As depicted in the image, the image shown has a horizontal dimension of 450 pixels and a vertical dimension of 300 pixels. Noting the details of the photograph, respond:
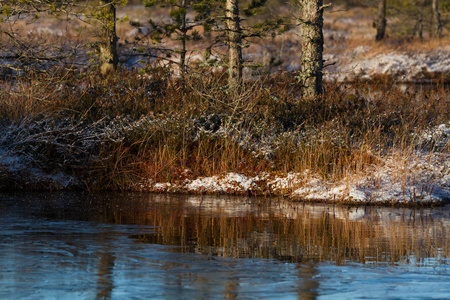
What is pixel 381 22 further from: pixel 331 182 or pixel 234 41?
pixel 331 182

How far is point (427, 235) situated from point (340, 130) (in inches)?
211

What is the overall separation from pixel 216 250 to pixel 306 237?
1.64 metres

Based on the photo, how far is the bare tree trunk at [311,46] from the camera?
17.0 meters

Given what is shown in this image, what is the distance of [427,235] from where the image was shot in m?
9.89

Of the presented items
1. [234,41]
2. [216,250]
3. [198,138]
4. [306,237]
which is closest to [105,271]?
[216,250]

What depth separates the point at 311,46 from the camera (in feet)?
56.3

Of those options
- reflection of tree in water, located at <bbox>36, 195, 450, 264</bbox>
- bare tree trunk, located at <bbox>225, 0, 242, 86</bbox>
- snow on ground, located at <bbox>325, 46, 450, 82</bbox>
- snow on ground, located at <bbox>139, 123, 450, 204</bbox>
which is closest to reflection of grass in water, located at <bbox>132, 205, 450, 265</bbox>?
reflection of tree in water, located at <bbox>36, 195, 450, 264</bbox>

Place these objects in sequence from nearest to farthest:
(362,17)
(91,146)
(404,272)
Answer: (404,272)
(91,146)
(362,17)

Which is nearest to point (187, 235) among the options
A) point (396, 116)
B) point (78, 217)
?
point (78, 217)

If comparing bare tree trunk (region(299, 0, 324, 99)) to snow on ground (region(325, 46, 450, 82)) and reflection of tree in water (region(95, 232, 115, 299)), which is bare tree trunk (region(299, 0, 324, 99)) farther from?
Result: snow on ground (region(325, 46, 450, 82))

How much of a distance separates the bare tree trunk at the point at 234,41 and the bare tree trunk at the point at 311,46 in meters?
1.70

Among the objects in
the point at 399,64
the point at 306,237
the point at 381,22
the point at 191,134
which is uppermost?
the point at 381,22

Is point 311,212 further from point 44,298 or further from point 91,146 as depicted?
point 44,298

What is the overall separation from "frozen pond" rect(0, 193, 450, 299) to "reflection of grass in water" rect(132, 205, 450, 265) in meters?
0.02
